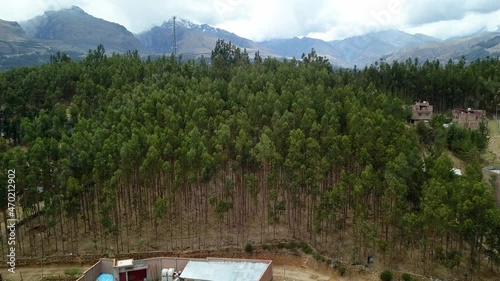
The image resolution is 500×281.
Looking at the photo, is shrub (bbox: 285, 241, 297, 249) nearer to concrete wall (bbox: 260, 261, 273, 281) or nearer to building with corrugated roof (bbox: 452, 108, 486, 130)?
concrete wall (bbox: 260, 261, 273, 281)

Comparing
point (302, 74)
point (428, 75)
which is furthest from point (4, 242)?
point (428, 75)

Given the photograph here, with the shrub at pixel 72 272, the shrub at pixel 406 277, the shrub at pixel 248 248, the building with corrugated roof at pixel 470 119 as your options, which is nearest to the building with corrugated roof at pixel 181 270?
the shrub at pixel 72 272

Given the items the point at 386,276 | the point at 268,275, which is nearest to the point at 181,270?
the point at 268,275

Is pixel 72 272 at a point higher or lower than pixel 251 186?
lower

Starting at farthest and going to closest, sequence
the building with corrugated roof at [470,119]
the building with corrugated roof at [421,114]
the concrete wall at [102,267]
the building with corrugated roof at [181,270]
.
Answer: the building with corrugated roof at [421,114] → the building with corrugated roof at [470,119] → the concrete wall at [102,267] → the building with corrugated roof at [181,270]

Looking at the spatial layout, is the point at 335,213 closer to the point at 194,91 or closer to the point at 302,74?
the point at 194,91

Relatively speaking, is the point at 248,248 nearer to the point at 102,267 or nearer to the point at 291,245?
the point at 291,245

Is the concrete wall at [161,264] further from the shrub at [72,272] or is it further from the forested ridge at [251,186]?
the shrub at [72,272]

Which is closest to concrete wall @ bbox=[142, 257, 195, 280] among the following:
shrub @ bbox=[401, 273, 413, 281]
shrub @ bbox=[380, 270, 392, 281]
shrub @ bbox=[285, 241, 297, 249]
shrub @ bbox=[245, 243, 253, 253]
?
shrub @ bbox=[245, 243, 253, 253]

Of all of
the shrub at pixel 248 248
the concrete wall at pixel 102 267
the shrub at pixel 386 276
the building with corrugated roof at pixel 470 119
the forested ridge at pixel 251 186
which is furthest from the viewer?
the building with corrugated roof at pixel 470 119
